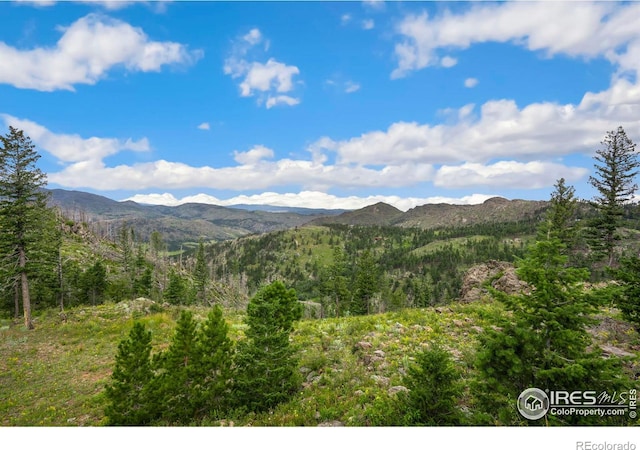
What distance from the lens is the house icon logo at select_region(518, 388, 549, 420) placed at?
653 centimetres

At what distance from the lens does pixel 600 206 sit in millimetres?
26984

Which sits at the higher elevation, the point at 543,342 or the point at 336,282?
the point at 543,342

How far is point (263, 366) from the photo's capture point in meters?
10.0

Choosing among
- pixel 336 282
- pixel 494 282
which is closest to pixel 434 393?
pixel 494 282

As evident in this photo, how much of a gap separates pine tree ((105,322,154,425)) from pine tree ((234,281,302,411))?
117 inches

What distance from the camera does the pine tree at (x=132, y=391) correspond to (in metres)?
9.72

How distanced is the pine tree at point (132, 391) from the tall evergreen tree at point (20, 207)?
82.1 ft

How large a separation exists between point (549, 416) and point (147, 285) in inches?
2579

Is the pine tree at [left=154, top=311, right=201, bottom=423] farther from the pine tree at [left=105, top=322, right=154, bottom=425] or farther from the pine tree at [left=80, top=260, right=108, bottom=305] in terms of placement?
the pine tree at [left=80, top=260, right=108, bottom=305]

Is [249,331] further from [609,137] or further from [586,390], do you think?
[609,137]

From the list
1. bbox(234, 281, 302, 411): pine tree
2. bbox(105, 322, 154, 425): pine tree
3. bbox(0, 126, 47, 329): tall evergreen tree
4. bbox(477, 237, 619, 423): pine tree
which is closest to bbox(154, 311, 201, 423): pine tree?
bbox(105, 322, 154, 425): pine tree

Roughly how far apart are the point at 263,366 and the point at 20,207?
2948 cm

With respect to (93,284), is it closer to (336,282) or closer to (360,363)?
(336,282)

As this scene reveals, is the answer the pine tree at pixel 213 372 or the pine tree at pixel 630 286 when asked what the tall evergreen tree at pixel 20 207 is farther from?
the pine tree at pixel 630 286
